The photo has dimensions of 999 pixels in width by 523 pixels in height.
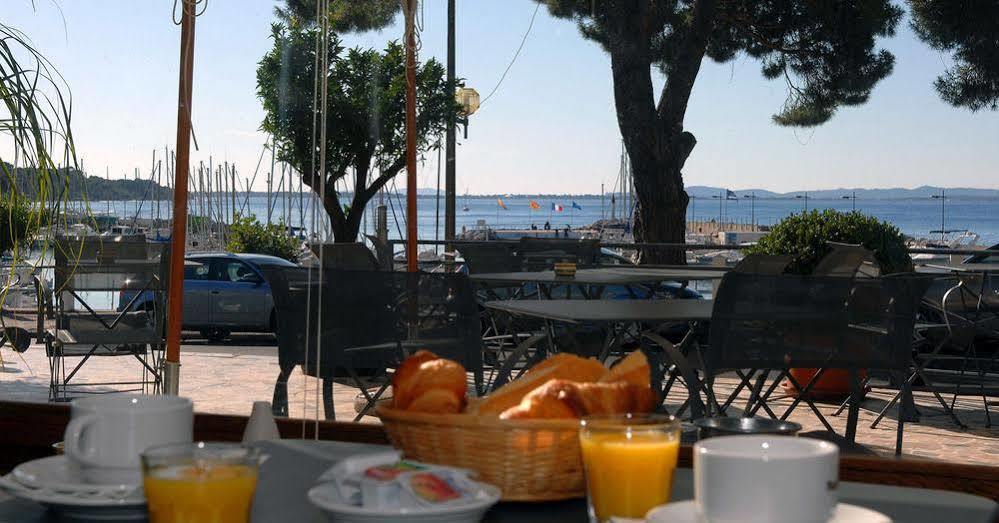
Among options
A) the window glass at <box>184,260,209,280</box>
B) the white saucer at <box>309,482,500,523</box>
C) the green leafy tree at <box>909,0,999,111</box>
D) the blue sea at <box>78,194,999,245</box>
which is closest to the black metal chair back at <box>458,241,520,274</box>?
the green leafy tree at <box>909,0,999,111</box>

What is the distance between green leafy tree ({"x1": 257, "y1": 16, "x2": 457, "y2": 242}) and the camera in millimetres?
11141

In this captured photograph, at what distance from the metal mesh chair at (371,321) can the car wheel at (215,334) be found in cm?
803

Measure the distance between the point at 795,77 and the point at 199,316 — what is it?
5.81 meters

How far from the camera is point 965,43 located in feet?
30.1

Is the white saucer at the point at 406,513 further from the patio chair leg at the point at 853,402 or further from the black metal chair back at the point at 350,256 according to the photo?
the black metal chair back at the point at 350,256

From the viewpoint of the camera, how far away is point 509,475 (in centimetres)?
93

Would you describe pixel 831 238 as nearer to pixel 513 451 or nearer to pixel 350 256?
pixel 350 256

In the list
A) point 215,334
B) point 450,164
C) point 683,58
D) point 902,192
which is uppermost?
point 683,58

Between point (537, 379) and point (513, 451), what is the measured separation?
0.31 feet

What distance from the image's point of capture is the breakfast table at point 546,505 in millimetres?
895

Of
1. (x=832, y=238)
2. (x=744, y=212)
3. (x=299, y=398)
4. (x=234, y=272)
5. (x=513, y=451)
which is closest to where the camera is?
(x=513, y=451)

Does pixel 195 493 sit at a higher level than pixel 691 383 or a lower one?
higher

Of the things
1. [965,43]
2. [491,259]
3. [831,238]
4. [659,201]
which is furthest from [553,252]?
[965,43]

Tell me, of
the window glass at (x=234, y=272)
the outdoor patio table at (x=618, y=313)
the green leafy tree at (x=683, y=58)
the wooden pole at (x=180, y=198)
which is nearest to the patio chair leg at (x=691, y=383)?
the outdoor patio table at (x=618, y=313)
